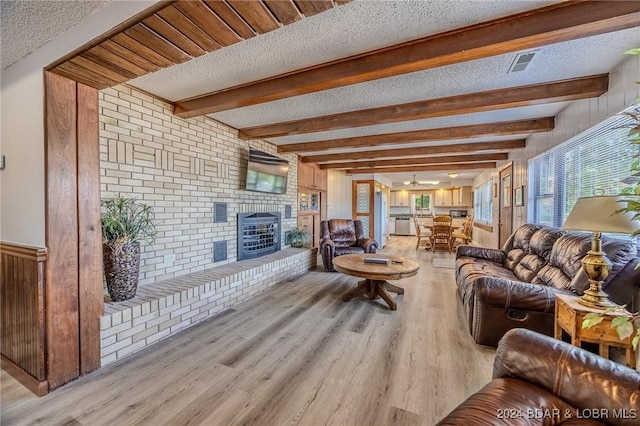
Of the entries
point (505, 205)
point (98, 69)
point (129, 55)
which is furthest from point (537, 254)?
point (98, 69)

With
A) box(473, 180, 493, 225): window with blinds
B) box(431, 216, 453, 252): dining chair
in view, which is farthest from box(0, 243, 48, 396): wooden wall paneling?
box(473, 180, 493, 225): window with blinds

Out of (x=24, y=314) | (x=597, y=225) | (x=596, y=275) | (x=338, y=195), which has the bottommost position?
(x=24, y=314)

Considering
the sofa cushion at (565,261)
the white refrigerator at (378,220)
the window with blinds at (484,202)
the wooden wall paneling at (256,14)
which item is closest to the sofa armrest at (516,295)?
the sofa cushion at (565,261)

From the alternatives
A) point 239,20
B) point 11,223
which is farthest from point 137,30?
point 11,223

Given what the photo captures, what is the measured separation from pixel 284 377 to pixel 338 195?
20.5 feet

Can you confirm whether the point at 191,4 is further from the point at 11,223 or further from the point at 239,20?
the point at 11,223

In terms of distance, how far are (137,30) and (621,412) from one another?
2.61 meters

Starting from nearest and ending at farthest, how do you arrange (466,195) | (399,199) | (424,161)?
(424,161), (466,195), (399,199)

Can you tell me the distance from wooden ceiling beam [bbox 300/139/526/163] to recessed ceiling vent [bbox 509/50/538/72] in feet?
8.48

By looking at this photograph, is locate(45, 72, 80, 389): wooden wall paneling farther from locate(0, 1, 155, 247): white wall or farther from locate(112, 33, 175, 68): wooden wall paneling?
locate(112, 33, 175, 68): wooden wall paneling

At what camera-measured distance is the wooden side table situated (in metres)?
1.50

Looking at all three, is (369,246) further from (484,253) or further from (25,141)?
(25,141)

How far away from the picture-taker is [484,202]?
7.78 m

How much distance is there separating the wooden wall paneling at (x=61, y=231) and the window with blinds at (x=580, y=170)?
3.39 m
